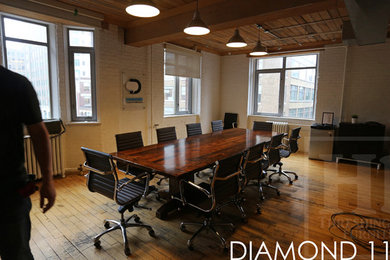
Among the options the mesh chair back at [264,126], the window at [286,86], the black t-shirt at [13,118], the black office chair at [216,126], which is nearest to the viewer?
the black t-shirt at [13,118]

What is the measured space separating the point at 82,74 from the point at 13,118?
3.57m

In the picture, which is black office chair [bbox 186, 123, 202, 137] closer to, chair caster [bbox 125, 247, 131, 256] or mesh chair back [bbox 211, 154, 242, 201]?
mesh chair back [bbox 211, 154, 242, 201]

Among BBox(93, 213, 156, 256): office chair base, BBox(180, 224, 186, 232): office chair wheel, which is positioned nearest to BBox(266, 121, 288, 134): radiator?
BBox(180, 224, 186, 232): office chair wheel

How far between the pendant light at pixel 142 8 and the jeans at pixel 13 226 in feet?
6.06

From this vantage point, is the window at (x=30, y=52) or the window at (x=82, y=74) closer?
the window at (x=30, y=52)

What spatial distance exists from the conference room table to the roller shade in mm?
2738

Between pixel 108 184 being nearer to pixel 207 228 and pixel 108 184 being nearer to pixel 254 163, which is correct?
pixel 207 228

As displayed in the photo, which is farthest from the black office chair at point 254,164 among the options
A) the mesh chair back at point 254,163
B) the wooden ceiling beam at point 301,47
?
the wooden ceiling beam at point 301,47

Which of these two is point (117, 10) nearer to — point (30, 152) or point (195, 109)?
point (30, 152)

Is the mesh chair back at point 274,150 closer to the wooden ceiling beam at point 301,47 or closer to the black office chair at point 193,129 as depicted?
the black office chair at point 193,129

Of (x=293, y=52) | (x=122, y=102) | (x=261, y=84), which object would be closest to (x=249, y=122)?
(x=261, y=84)

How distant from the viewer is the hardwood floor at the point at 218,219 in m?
2.30

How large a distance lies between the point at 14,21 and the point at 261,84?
5.93 m

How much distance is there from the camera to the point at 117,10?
4004 mm
